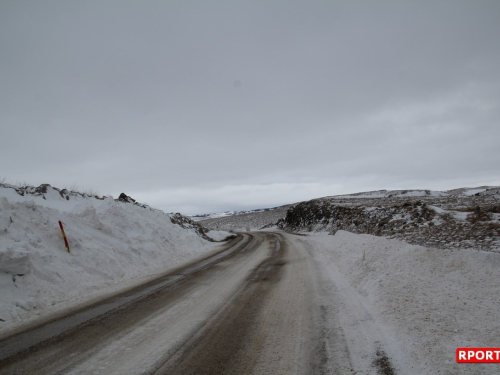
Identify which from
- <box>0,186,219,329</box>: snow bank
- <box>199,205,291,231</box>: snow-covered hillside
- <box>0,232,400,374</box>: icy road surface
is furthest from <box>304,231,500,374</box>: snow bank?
<box>199,205,291,231</box>: snow-covered hillside

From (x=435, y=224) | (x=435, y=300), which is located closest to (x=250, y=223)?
(x=435, y=224)

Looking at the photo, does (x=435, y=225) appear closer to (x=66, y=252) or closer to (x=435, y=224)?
(x=435, y=224)

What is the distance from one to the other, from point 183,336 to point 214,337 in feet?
1.80

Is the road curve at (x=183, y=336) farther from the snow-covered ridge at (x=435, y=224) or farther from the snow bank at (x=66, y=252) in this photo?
the snow-covered ridge at (x=435, y=224)

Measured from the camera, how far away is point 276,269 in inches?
399

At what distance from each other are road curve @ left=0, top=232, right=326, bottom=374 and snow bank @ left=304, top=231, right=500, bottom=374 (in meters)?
1.35

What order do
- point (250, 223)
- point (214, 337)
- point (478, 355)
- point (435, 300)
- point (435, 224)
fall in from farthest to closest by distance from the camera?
point (250, 223) < point (435, 224) < point (435, 300) < point (214, 337) < point (478, 355)

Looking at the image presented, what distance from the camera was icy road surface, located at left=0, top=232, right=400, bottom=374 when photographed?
11.7 feet

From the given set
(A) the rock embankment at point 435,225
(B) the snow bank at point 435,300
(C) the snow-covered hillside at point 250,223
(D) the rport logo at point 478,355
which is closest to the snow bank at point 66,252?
(B) the snow bank at point 435,300

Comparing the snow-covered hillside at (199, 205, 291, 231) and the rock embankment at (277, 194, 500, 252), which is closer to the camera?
the rock embankment at (277, 194, 500, 252)

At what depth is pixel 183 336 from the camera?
14.8 ft

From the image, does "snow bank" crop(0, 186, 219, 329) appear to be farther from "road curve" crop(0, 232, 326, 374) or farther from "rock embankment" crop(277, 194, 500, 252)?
"rock embankment" crop(277, 194, 500, 252)

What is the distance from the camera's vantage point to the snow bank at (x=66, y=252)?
6.48 m

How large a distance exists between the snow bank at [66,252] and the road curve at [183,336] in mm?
1389
